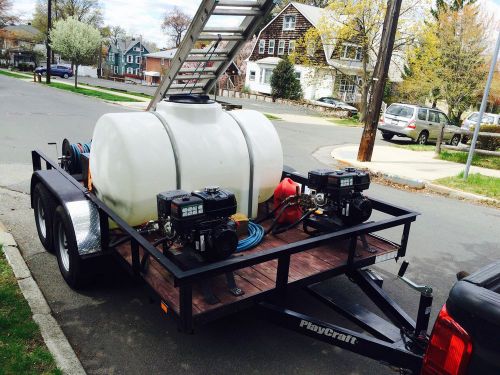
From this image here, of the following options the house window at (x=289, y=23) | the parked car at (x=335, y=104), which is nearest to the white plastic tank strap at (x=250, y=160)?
the parked car at (x=335, y=104)

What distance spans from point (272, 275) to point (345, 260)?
2.39ft

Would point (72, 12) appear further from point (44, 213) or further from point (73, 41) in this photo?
point (44, 213)

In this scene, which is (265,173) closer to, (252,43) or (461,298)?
(461,298)

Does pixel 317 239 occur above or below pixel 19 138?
above

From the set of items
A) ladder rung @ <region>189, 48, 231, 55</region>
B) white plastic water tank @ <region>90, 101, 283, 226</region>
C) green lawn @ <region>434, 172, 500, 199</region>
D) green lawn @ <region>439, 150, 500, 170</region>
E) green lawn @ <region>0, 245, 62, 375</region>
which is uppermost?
ladder rung @ <region>189, 48, 231, 55</region>

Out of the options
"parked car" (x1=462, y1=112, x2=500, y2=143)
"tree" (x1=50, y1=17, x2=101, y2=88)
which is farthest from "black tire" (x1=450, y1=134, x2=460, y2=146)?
"tree" (x1=50, y1=17, x2=101, y2=88)

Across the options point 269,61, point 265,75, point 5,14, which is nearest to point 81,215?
point 269,61

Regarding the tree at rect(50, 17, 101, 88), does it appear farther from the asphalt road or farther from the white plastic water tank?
the white plastic water tank

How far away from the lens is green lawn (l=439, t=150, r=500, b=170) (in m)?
13.5

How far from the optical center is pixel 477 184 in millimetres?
10242

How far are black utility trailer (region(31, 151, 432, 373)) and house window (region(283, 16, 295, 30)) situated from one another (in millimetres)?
44661

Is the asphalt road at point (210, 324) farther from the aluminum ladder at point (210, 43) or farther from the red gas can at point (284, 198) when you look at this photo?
the aluminum ladder at point (210, 43)

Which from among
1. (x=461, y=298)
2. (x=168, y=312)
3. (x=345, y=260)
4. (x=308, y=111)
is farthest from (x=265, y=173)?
(x=308, y=111)

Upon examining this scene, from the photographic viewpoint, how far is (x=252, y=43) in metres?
52.6
